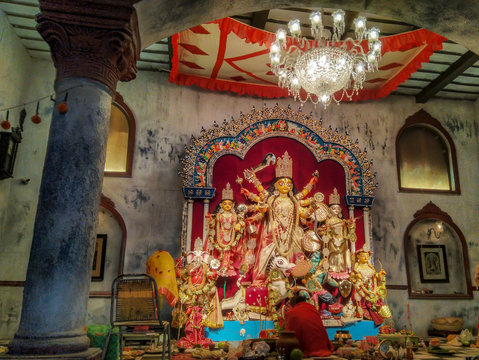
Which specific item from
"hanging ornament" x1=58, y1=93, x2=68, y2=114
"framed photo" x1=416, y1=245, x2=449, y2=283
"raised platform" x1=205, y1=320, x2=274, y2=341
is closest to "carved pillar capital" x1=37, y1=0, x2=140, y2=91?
"hanging ornament" x1=58, y1=93, x2=68, y2=114

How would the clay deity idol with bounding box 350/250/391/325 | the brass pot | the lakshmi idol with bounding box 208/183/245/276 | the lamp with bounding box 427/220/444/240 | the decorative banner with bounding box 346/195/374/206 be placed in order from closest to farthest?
the brass pot → the clay deity idol with bounding box 350/250/391/325 → the lakshmi idol with bounding box 208/183/245/276 → the decorative banner with bounding box 346/195/374/206 → the lamp with bounding box 427/220/444/240

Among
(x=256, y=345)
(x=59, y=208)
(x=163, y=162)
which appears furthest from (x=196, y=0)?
(x=163, y=162)

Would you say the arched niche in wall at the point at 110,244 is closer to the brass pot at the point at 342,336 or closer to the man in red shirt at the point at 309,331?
the man in red shirt at the point at 309,331

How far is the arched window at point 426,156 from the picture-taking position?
11.4 m

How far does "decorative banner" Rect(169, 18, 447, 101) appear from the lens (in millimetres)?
8406

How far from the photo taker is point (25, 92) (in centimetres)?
961

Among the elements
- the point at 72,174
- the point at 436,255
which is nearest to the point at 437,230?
the point at 436,255

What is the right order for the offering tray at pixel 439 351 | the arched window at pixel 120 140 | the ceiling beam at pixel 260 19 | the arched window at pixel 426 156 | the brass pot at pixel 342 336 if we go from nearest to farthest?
the offering tray at pixel 439 351 < the brass pot at pixel 342 336 < the ceiling beam at pixel 260 19 < the arched window at pixel 120 140 < the arched window at pixel 426 156

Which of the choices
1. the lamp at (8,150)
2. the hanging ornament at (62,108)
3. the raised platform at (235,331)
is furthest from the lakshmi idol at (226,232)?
the hanging ornament at (62,108)

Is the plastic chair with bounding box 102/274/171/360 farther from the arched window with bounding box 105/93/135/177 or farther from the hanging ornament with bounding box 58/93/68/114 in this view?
the arched window with bounding box 105/93/135/177

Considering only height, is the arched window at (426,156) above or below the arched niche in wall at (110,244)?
above

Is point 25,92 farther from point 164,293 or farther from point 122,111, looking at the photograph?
point 164,293

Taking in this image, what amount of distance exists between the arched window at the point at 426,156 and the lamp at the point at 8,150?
31.5 ft

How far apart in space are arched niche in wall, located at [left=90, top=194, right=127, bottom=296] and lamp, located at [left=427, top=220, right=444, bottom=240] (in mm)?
8118
